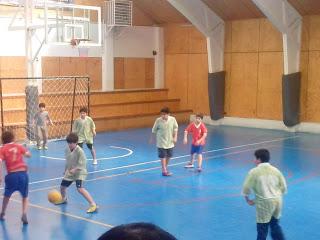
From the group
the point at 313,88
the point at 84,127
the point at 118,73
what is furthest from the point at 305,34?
the point at 84,127

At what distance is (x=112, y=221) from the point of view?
25.7 feet

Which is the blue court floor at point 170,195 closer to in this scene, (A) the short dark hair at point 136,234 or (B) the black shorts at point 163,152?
(B) the black shorts at point 163,152

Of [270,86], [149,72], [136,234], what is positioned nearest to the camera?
[136,234]

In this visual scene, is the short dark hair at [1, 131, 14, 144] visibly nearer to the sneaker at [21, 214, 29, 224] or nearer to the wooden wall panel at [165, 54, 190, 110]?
the sneaker at [21, 214, 29, 224]

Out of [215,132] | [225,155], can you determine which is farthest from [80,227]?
[215,132]

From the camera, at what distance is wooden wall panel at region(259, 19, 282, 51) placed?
68.4ft

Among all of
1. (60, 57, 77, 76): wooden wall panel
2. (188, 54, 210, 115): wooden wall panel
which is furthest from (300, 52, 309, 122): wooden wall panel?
(60, 57, 77, 76): wooden wall panel

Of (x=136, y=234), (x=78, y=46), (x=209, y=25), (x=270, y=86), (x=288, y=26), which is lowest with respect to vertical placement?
(x=136, y=234)

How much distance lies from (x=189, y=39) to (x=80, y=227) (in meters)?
17.7

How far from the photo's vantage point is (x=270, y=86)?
841 inches

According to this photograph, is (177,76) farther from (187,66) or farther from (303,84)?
(303,84)

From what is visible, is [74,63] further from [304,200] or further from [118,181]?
[304,200]

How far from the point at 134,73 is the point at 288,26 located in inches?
316

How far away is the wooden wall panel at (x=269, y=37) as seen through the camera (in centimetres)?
2084
